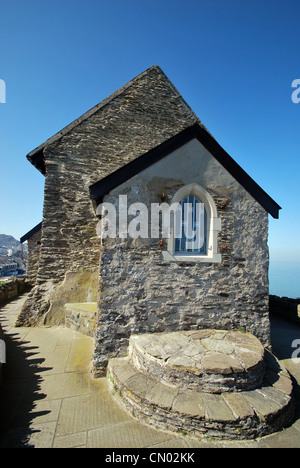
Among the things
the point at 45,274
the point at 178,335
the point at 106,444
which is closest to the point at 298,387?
the point at 178,335

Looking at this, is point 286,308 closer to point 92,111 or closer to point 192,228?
point 192,228

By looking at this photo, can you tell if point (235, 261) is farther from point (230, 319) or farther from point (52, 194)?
point (52, 194)

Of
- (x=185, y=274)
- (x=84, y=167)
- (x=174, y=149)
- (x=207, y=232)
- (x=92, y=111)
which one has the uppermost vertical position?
(x=92, y=111)

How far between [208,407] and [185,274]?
7.52ft

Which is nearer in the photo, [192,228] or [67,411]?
[67,411]

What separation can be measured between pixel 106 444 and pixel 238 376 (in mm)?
2076

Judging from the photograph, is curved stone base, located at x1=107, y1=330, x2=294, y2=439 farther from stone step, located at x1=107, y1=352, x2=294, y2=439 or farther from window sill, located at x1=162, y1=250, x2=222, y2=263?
window sill, located at x1=162, y1=250, x2=222, y2=263

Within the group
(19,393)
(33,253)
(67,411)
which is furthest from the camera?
(33,253)

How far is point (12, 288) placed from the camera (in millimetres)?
11672

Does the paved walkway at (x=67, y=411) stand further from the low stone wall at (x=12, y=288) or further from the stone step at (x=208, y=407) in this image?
the low stone wall at (x=12, y=288)

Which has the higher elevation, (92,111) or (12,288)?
(92,111)

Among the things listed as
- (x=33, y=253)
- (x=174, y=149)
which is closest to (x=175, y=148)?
(x=174, y=149)

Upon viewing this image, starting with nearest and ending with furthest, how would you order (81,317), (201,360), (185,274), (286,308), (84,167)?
(201,360) → (185,274) → (81,317) → (84,167) → (286,308)

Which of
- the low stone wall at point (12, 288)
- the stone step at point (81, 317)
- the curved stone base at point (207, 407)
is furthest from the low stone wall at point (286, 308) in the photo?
the low stone wall at point (12, 288)
